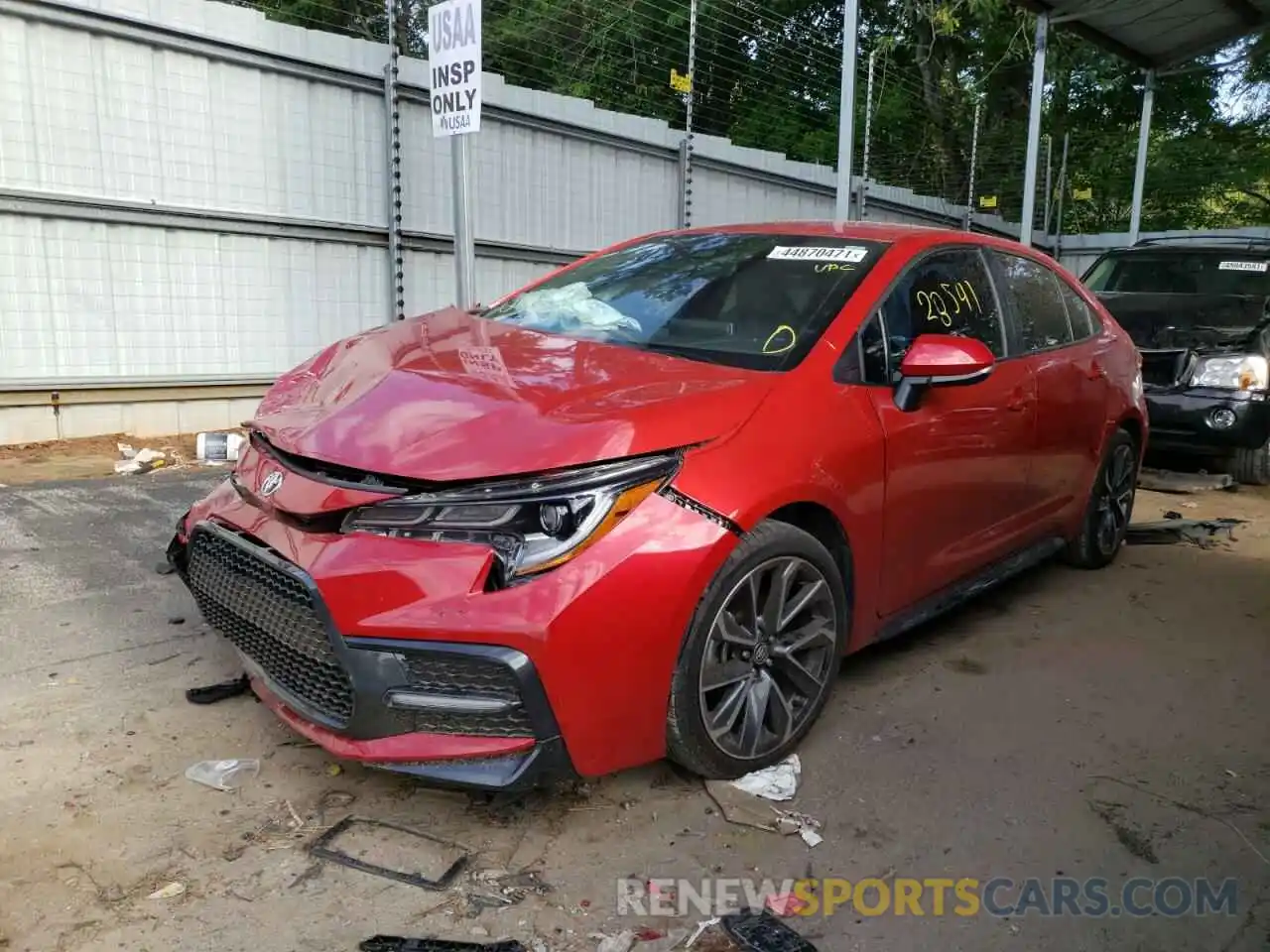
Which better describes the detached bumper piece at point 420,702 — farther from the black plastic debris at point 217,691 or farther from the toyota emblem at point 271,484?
the black plastic debris at point 217,691

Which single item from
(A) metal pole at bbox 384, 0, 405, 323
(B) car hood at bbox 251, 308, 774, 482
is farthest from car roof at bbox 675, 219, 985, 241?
(A) metal pole at bbox 384, 0, 405, 323

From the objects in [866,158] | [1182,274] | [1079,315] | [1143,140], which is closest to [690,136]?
[866,158]

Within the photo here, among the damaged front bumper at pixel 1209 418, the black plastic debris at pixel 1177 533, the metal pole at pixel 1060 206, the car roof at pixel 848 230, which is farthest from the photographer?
the metal pole at pixel 1060 206

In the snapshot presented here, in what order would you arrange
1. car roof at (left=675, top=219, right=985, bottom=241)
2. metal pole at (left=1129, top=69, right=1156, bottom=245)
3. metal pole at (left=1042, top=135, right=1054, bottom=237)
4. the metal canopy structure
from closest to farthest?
car roof at (left=675, top=219, right=985, bottom=241)
the metal canopy structure
metal pole at (left=1129, top=69, right=1156, bottom=245)
metal pole at (left=1042, top=135, right=1054, bottom=237)

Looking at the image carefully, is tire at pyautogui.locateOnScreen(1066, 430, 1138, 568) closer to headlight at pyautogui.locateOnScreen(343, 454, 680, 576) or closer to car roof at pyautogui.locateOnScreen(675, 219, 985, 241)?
car roof at pyautogui.locateOnScreen(675, 219, 985, 241)

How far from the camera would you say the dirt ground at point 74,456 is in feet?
20.1

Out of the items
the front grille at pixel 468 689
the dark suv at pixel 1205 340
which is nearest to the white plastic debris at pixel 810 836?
the front grille at pixel 468 689

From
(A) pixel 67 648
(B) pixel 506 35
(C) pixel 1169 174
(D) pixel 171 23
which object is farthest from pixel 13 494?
(C) pixel 1169 174

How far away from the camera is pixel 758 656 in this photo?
2.71m

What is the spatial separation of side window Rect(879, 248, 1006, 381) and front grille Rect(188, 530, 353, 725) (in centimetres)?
191

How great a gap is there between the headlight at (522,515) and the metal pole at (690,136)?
816 centimetres

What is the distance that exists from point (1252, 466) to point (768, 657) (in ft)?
19.4

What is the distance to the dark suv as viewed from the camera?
260 inches

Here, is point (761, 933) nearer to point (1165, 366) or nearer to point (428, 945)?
point (428, 945)
